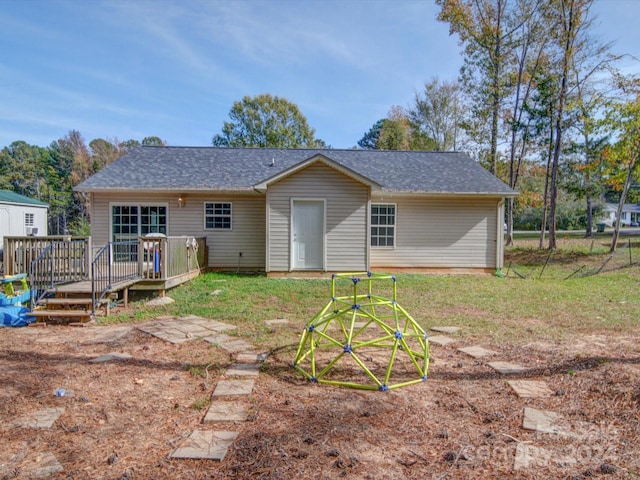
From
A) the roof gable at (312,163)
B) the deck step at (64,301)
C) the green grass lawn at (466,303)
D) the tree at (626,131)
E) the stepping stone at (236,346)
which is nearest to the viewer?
the stepping stone at (236,346)

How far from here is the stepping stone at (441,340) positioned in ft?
18.0

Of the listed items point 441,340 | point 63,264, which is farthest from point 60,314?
point 441,340

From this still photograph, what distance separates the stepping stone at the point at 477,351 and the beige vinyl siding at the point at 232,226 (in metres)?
8.53

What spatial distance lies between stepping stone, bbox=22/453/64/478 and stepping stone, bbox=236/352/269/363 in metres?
2.19

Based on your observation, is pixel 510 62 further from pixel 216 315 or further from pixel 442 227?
pixel 216 315

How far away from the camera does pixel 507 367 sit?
4.55m

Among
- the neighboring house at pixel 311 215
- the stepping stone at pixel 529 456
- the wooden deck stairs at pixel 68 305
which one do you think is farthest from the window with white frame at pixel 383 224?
the stepping stone at pixel 529 456

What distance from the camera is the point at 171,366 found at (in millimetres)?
4613

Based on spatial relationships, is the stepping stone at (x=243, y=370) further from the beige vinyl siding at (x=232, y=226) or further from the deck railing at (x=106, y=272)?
the beige vinyl siding at (x=232, y=226)

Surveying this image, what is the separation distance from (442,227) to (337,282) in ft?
13.9

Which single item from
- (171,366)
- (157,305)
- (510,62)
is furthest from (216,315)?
(510,62)

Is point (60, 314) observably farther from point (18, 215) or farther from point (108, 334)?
point (18, 215)

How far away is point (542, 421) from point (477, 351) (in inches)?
74.1

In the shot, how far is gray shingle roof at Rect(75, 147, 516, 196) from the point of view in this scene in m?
12.6
